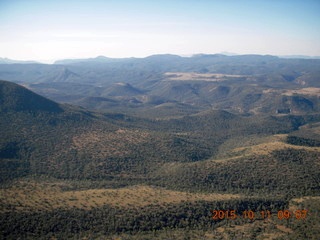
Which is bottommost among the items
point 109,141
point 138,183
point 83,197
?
point 138,183

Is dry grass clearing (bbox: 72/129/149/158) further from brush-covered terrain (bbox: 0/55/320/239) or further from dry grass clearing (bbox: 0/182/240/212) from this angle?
dry grass clearing (bbox: 0/182/240/212)

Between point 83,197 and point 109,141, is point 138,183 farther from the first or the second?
point 109,141

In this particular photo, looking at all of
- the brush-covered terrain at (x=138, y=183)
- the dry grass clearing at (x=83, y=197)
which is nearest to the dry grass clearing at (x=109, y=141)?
the brush-covered terrain at (x=138, y=183)

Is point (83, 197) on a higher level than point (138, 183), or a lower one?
higher

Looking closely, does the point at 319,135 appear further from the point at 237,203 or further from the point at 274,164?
the point at 237,203

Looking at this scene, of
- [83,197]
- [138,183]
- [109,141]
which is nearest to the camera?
[83,197]

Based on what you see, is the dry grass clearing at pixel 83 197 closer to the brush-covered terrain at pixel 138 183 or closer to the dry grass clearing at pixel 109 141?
the brush-covered terrain at pixel 138 183

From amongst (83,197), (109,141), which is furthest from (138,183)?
(109,141)

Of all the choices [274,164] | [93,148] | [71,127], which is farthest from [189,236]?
[71,127]
